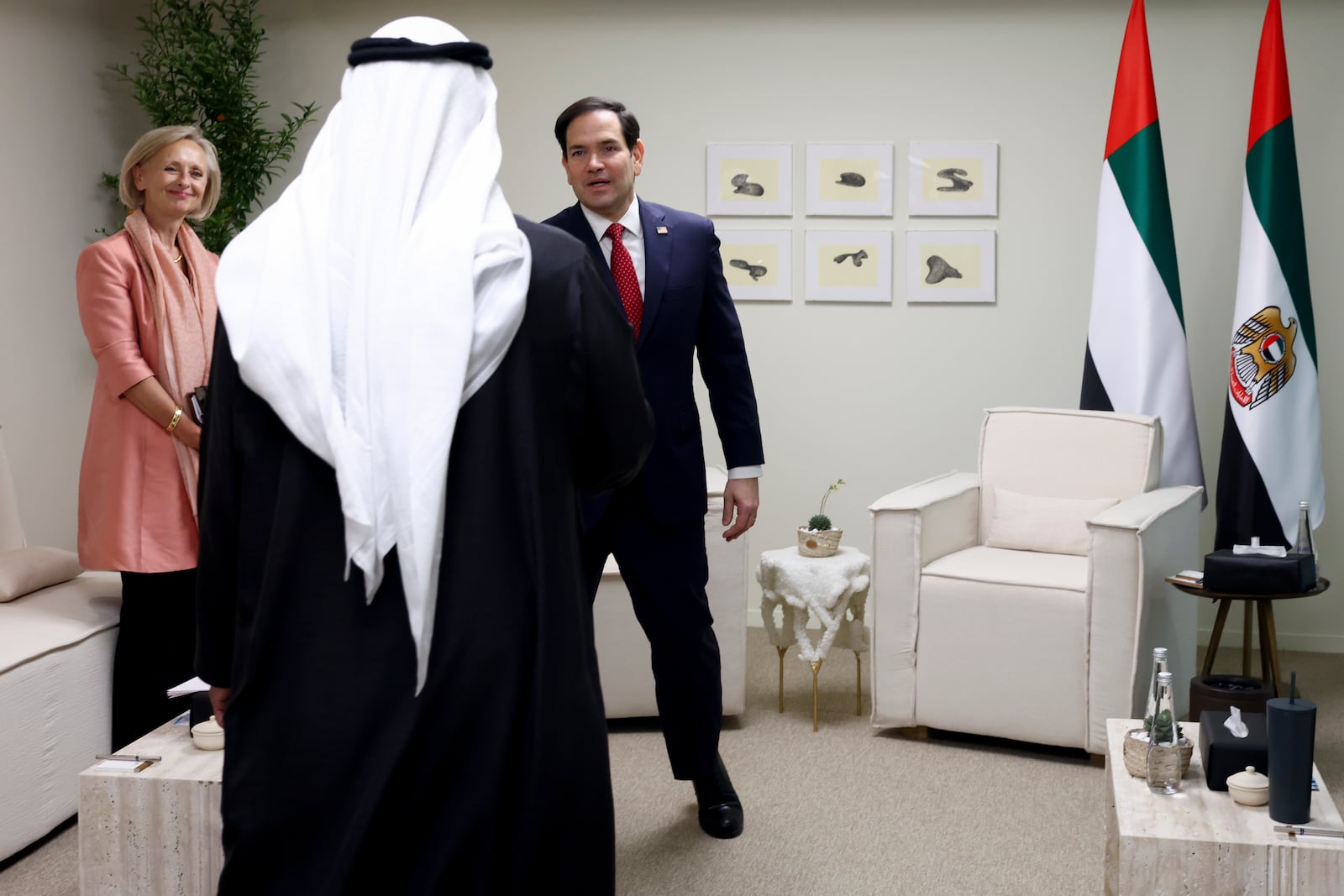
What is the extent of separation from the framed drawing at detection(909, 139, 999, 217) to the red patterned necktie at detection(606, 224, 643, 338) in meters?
2.29

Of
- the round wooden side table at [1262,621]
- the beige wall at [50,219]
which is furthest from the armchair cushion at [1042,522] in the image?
the beige wall at [50,219]

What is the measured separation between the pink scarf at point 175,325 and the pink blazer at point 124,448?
0.02m

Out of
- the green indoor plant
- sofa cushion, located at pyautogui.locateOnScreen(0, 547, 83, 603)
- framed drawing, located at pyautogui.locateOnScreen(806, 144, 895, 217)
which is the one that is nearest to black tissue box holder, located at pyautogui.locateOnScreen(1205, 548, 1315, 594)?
Answer: framed drawing, located at pyautogui.locateOnScreen(806, 144, 895, 217)

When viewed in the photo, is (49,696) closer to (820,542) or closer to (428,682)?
(428,682)

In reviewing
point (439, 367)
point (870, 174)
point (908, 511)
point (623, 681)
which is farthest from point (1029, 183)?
point (439, 367)

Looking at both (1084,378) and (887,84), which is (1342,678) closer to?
(1084,378)

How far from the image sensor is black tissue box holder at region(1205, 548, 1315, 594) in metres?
3.11

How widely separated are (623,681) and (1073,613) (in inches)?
48.9

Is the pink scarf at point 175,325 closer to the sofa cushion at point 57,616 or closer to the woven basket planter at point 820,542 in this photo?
the sofa cushion at point 57,616

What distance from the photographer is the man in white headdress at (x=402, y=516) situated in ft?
4.25

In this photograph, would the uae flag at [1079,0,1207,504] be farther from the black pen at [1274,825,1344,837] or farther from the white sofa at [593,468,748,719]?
the black pen at [1274,825,1344,837]

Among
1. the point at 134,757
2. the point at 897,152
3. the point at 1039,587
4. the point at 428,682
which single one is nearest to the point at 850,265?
the point at 897,152

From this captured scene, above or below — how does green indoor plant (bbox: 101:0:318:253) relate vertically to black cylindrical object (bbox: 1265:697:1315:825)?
above

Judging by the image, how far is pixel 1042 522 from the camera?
3682 millimetres
